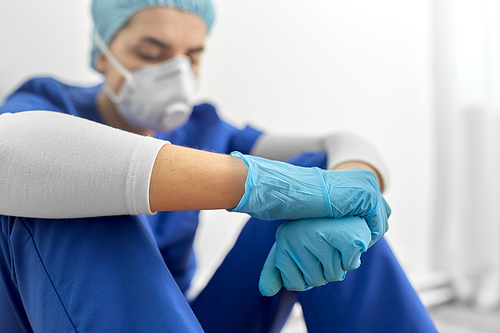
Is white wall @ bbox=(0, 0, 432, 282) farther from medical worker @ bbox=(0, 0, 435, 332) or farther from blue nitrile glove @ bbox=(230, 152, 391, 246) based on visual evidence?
blue nitrile glove @ bbox=(230, 152, 391, 246)

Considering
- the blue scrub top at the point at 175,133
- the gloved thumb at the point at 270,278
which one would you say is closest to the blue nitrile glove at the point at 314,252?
the gloved thumb at the point at 270,278

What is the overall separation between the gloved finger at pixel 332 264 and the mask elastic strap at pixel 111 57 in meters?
0.60

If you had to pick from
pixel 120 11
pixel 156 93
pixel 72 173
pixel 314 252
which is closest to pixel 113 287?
pixel 72 173

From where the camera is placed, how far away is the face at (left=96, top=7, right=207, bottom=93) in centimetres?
82

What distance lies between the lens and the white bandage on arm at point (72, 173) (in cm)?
40

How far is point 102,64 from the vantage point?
91 cm

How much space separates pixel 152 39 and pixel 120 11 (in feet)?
0.32

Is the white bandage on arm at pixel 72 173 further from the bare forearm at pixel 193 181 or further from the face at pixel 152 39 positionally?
the face at pixel 152 39

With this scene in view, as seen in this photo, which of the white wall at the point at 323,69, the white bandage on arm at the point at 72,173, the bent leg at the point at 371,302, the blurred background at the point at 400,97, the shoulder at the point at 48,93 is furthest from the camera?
the blurred background at the point at 400,97

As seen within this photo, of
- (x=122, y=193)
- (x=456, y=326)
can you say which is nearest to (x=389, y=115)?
(x=456, y=326)

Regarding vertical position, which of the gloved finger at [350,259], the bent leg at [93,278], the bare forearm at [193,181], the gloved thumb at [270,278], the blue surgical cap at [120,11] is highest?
the blue surgical cap at [120,11]

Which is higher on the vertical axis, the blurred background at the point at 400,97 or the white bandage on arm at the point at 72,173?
the white bandage on arm at the point at 72,173

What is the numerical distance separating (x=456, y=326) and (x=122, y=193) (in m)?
1.27

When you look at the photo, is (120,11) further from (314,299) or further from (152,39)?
(314,299)
